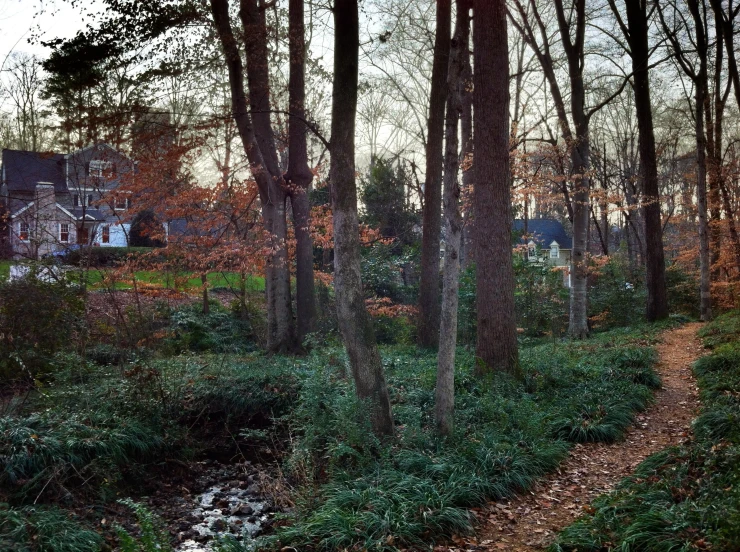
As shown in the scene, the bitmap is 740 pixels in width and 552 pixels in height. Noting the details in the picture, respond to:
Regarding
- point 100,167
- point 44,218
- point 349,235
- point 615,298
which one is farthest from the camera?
point 615,298

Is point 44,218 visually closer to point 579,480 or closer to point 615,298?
point 579,480

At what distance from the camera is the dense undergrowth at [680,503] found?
3.83m

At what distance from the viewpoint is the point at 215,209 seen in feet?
50.3

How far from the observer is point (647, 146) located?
16719 millimetres

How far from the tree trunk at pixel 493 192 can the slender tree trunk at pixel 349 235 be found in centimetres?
280

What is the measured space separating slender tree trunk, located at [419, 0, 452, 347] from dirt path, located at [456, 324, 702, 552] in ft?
18.3

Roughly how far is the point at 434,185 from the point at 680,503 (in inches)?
372

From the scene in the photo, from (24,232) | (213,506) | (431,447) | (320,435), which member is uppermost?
(24,232)

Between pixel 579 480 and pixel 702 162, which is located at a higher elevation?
pixel 702 162

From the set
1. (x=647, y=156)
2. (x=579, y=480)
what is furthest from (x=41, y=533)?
(x=647, y=156)

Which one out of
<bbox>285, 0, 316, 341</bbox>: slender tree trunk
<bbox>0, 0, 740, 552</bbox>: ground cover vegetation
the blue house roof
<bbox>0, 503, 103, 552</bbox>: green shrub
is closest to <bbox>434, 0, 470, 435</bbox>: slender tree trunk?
<bbox>0, 0, 740, 552</bbox>: ground cover vegetation

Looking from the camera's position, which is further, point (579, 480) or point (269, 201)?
point (269, 201)

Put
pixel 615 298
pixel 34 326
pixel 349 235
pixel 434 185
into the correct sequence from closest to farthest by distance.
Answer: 1. pixel 349 235
2. pixel 34 326
3. pixel 434 185
4. pixel 615 298

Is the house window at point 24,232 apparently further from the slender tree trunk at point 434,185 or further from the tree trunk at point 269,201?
the slender tree trunk at point 434,185
